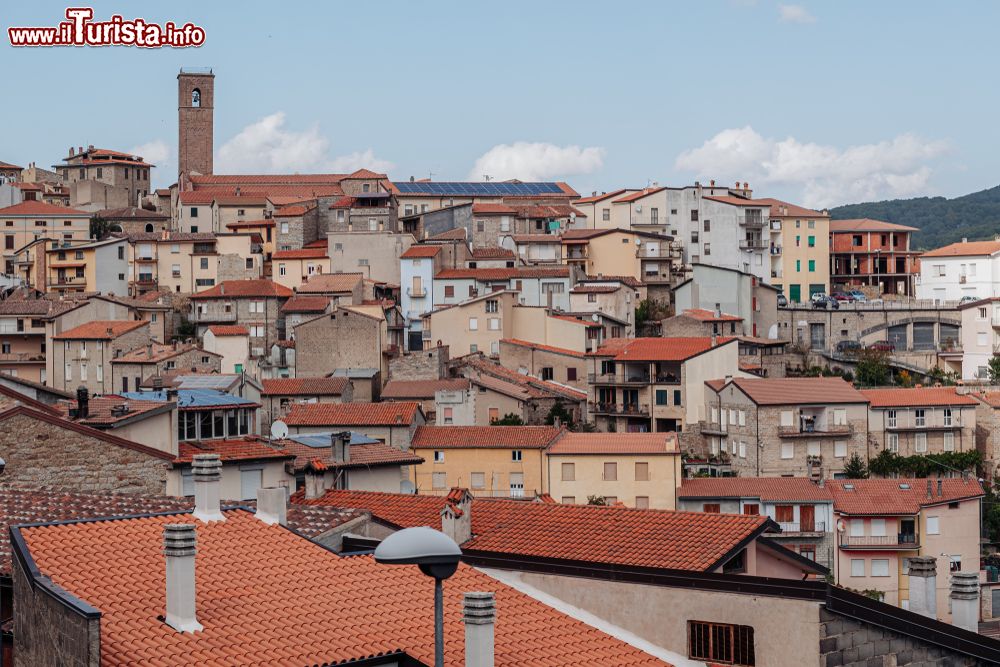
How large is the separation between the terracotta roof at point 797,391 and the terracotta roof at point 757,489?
5523mm

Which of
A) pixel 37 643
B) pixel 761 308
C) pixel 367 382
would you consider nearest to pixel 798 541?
pixel 367 382

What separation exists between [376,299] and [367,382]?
12789 mm

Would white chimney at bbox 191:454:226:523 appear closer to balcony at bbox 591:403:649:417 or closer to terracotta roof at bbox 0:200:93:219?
balcony at bbox 591:403:649:417

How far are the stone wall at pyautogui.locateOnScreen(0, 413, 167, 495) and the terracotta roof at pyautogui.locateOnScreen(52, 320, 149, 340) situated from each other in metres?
46.4

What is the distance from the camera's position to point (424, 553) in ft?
38.7

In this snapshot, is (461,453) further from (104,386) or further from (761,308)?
(761,308)

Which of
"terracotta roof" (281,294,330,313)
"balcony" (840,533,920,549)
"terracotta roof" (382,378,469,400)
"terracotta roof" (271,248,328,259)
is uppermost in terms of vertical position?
"terracotta roof" (271,248,328,259)

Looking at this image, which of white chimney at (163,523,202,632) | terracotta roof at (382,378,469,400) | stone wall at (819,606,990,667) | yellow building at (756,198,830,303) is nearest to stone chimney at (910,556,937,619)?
stone wall at (819,606,990,667)

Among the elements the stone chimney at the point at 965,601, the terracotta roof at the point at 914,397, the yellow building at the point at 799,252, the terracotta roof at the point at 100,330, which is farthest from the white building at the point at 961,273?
the stone chimney at the point at 965,601

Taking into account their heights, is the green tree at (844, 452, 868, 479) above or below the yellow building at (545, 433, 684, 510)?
below

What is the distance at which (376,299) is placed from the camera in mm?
78125

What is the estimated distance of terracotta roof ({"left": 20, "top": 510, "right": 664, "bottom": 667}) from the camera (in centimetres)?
1309

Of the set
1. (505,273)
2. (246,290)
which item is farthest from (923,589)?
(246,290)

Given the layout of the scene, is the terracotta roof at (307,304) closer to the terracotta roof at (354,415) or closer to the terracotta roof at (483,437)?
the terracotta roof at (354,415)
